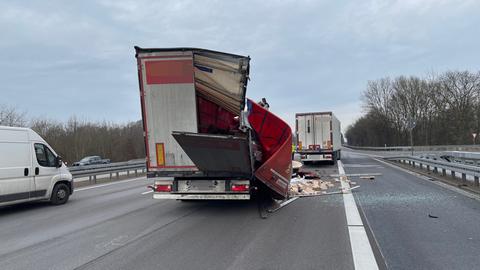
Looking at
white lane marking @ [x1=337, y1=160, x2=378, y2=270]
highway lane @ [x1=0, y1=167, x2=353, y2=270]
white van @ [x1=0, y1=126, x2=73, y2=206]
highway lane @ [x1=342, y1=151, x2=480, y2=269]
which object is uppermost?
white van @ [x1=0, y1=126, x2=73, y2=206]

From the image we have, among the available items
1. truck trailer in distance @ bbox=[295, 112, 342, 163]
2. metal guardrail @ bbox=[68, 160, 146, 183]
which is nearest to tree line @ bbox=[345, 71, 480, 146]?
truck trailer in distance @ bbox=[295, 112, 342, 163]

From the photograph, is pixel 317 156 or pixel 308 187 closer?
pixel 308 187

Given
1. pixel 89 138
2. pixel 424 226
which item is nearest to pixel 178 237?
pixel 424 226

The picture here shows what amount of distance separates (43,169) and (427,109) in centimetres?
6300

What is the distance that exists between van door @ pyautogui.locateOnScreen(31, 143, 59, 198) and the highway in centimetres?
56

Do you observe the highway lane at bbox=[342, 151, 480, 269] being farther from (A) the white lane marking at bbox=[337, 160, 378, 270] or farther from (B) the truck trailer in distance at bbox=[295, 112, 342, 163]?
(B) the truck trailer in distance at bbox=[295, 112, 342, 163]

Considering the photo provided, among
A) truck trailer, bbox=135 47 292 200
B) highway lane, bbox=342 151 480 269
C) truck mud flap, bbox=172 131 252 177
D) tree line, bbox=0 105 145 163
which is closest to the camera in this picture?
highway lane, bbox=342 151 480 269

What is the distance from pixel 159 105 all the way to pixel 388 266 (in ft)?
18.0

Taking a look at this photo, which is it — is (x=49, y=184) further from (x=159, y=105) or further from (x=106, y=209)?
(x=159, y=105)

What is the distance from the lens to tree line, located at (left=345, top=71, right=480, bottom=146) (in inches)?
2149

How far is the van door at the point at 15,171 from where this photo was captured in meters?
9.32

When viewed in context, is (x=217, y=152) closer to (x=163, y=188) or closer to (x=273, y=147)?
(x=163, y=188)

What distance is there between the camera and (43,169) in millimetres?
10445

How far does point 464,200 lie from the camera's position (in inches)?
364
